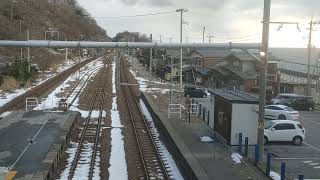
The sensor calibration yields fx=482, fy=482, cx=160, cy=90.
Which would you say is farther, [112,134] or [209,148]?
[112,134]

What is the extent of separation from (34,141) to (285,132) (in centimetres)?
1108

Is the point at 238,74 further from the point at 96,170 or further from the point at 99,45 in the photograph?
the point at 96,170

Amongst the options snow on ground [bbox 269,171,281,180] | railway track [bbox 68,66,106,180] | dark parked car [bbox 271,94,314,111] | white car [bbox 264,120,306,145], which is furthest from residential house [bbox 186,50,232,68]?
snow on ground [bbox 269,171,281,180]

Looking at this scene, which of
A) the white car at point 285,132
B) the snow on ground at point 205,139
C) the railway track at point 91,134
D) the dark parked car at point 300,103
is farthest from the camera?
the dark parked car at point 300,103

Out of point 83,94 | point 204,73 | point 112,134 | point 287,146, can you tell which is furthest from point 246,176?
point 204,73

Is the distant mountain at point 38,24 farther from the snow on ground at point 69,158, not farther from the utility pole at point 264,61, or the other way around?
the utility pole at point 264,61

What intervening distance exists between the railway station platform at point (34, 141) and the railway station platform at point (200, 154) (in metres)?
4.46

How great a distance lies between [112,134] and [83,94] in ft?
63.9

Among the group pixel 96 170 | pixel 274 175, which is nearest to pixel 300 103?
pixel 274 175

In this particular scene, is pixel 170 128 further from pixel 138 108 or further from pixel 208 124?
pixel 138 108

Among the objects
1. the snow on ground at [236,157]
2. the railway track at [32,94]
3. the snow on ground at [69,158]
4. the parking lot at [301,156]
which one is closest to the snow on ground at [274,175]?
the parking lot at [301,156]

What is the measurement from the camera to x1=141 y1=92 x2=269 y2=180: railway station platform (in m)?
15.3

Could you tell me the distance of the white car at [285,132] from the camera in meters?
21.8

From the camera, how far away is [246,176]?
15172 mm
